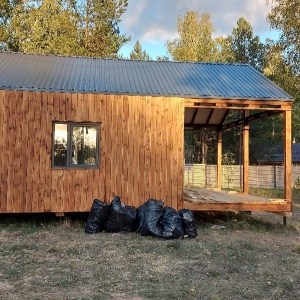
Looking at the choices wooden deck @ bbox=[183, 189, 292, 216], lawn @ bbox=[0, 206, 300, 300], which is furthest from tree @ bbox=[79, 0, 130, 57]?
lawn @ bbox=[0, 206, 300, 300]

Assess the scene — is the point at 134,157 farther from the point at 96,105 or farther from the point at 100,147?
the point at 96,105

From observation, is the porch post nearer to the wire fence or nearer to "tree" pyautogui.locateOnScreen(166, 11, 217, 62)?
the wire fence

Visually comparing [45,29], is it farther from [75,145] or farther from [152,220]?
[152,220]

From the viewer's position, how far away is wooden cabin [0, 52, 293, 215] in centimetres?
895

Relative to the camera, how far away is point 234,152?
31312 millimetres

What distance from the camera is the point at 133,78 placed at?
10.6 meters

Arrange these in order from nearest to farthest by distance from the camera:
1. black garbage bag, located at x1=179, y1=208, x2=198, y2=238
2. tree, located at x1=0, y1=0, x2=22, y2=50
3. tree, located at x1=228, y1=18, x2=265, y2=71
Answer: black garbage bag, located at x1=179, y1=208, x2=198, y2=238, tree, located at x1=0, y1=0, x2=22, y2=50, tree, located at x1=228, y1=18, x2=265, y2=71

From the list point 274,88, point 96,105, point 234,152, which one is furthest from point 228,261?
point 234,152

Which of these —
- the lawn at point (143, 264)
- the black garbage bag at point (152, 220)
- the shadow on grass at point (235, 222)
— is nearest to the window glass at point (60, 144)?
the lawn at point (143, 264)

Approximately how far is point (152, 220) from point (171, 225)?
1.38 feet

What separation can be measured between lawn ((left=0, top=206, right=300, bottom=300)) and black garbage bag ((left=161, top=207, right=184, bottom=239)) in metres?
0.22

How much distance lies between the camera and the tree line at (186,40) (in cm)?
1931

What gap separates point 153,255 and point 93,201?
2661 mm

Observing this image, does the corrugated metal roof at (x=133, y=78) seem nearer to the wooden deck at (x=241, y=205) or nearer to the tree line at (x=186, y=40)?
the wooden deck at (x=241, y=205)
